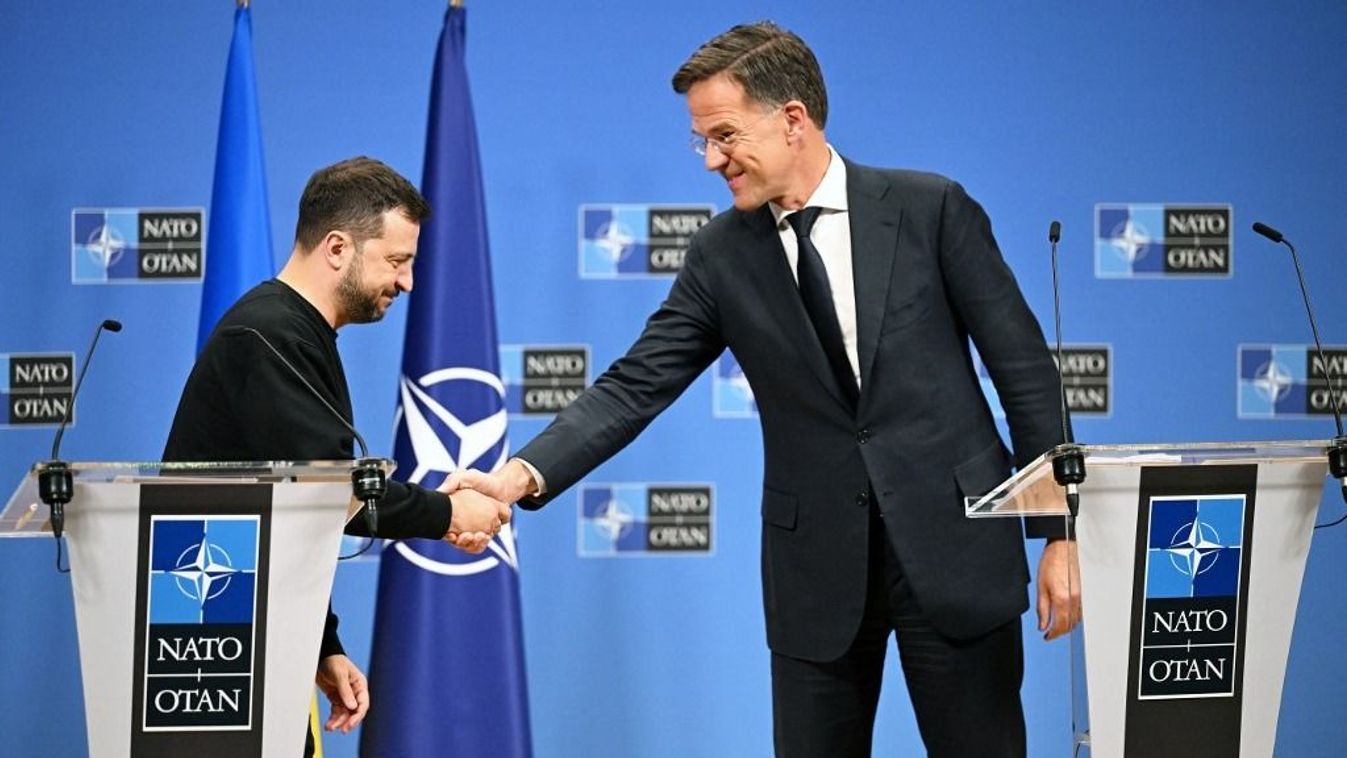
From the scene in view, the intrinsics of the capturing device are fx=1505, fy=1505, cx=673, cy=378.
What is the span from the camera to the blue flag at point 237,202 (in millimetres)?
4043

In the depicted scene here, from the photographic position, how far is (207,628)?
2.00 metres

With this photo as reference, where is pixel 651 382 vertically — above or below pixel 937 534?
above

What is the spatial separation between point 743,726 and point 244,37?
2.42 metres

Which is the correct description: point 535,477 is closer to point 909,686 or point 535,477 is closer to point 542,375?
point 909,686

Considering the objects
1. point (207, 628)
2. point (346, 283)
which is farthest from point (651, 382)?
point (207, 628)

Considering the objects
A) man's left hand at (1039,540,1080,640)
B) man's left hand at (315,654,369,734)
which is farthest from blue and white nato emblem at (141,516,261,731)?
man's left hand at (1039,540,1080,640)

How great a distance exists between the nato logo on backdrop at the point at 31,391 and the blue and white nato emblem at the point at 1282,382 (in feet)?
11.4

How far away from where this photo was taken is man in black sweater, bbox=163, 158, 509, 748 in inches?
98.1

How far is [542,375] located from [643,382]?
142 cm

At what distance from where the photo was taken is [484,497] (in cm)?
282

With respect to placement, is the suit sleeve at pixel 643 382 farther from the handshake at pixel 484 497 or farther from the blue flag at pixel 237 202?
the blue flag at pixel 237 202

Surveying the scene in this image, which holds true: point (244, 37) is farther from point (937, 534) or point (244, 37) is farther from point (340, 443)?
point (937, 534)

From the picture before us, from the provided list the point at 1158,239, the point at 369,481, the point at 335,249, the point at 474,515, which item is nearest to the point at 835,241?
the point at 474,515

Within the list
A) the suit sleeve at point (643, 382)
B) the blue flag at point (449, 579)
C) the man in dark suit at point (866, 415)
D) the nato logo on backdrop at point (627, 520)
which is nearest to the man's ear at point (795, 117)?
the man in dark suit at point (866, 415)
